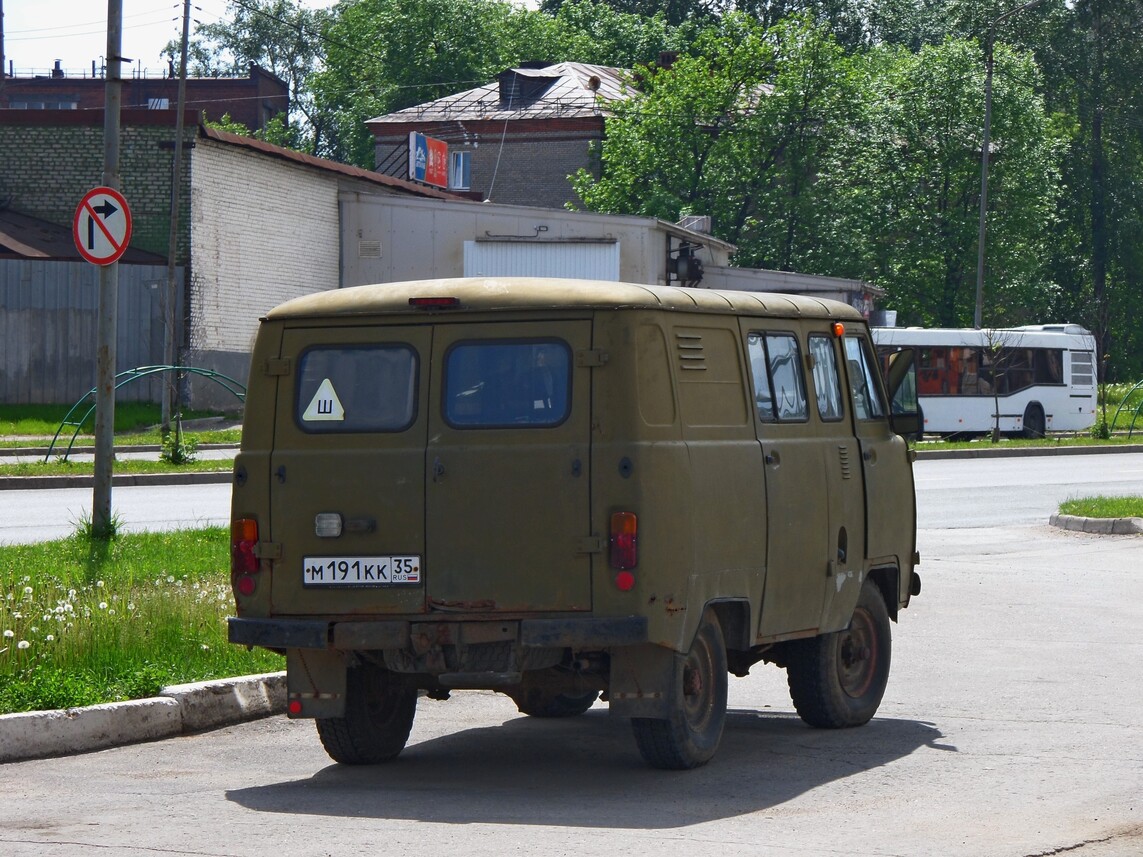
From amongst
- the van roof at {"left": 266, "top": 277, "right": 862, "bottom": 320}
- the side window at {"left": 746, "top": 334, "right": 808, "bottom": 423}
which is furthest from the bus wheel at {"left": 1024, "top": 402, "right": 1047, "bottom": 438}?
the van roof at {"left": 266, "top": 277, "right": 862, "bottom": 320}

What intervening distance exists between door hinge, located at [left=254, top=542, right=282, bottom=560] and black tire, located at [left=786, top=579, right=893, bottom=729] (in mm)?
2618

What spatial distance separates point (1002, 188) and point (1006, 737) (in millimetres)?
57822

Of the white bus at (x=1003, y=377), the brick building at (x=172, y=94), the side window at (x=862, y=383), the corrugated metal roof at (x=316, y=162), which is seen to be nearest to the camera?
the side window at (x=862, y=383)

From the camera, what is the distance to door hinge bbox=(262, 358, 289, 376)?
287 inches

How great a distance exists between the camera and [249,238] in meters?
41.4

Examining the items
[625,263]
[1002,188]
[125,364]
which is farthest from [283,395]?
[1002,188]

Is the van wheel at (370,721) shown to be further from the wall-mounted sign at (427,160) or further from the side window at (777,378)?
the wall-mounted sign at (427,160)

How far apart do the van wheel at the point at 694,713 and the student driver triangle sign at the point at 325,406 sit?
1743 millimetres

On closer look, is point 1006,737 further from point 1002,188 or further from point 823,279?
point 1002,188

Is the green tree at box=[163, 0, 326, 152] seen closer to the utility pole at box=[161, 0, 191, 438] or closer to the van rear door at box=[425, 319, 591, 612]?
the utility pole at box=[161, 0, 191, 438]

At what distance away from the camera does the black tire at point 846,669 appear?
27.0ft

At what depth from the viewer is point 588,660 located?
6.96 metres

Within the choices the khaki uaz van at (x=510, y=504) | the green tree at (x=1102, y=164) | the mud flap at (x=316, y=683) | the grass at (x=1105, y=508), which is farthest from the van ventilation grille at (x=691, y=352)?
the green tree at (x=1102, y=164)

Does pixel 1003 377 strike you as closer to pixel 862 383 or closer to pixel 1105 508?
pixel 1105 508
